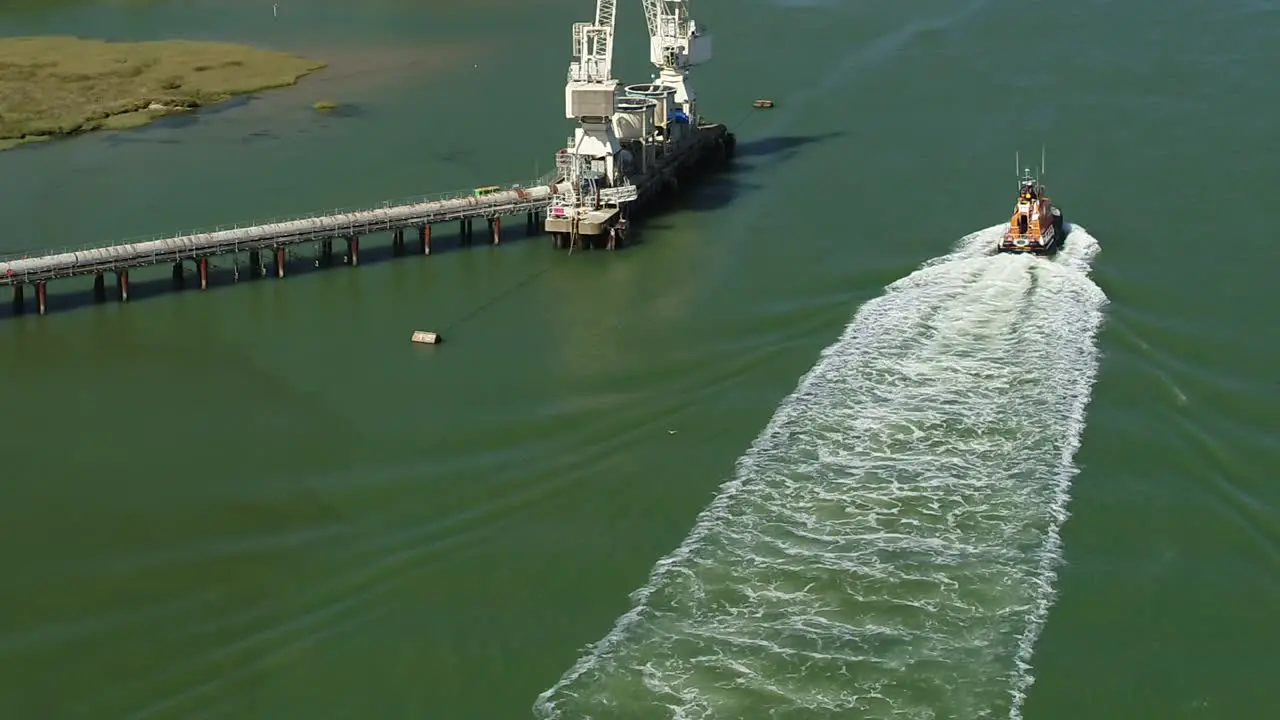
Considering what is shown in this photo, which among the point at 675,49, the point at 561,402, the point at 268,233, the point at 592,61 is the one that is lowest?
the point at 561,402

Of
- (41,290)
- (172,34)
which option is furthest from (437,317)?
(172,34)

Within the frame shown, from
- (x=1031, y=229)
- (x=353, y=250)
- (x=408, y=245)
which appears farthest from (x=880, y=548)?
(x=408, y=245)

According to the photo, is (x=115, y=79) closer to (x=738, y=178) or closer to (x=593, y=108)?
(x=593, y=108)

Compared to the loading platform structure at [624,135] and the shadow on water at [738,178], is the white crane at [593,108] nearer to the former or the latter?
the loading platform structure at [624,135]

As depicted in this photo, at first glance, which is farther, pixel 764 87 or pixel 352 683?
pixel 764 87

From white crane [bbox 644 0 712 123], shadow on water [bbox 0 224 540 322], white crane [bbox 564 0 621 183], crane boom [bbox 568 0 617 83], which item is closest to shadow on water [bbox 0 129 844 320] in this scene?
shadow on water [bbox 0 224 540 322]

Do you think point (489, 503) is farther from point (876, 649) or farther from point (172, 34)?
point (172, 34)
